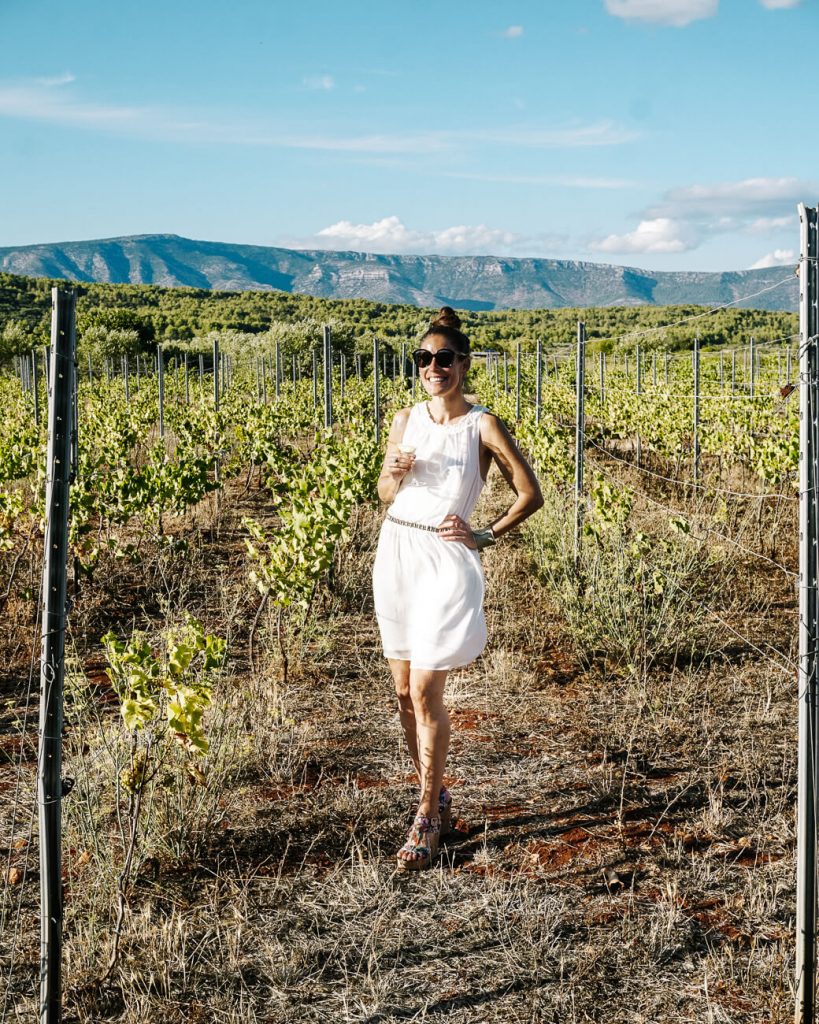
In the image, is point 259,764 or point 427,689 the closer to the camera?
point 427,689

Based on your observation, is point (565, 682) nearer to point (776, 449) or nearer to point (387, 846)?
point (387, 846)

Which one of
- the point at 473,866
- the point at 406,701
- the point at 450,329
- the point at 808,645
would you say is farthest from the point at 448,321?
the point at 473,866

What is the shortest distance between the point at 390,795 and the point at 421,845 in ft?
1.62

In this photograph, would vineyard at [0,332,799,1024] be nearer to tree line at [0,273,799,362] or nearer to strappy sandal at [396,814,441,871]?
strappy sandal at [396,814,441,871]

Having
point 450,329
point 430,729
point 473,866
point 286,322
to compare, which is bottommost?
point 473,866

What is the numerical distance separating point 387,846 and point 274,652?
5.87 ft

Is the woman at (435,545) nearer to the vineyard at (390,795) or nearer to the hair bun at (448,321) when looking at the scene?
the hair bun at (448,321)

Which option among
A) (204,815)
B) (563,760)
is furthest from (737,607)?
(204,815)

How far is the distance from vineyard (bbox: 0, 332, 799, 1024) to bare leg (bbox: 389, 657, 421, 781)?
32 centimetres

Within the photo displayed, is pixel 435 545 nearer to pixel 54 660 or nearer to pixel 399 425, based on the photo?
pixel 399 425

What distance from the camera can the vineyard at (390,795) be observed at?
230 centimetres

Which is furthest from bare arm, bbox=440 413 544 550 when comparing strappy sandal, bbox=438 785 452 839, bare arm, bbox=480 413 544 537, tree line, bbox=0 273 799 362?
tree line, bbox=0 273 799 362

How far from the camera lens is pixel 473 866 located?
111 inches

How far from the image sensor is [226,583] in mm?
6406
